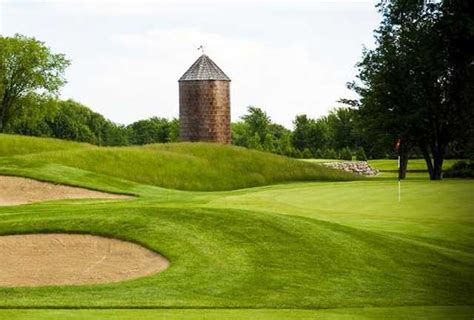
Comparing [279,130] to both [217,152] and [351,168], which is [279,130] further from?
[217,152]

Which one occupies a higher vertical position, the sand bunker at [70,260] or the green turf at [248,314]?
the sand bunker at [70,260]

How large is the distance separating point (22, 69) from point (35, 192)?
189ft

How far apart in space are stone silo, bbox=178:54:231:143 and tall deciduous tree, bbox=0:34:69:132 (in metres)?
25.0

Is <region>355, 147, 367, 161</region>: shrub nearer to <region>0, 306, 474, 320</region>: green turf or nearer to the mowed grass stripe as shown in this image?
the mowed grass stripe

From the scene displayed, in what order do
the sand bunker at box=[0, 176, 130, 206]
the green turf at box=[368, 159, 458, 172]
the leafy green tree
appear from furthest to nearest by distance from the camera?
1. the leafy green tree
2. the green turf at box=[368, 159, 458, 172]
3. the sand bunker at box=[0, 176, 130, 206]

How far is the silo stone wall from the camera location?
7194cm

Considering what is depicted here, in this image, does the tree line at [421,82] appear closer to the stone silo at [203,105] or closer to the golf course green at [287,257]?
the stone silo at [203,105]

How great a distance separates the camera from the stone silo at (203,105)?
7194cm

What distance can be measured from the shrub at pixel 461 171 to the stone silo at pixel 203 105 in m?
19.9

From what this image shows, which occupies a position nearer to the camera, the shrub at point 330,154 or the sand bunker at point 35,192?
the sand bunker at point 35,192

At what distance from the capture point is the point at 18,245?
20016 mm

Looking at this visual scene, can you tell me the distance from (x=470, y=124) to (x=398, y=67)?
6428 millimetres

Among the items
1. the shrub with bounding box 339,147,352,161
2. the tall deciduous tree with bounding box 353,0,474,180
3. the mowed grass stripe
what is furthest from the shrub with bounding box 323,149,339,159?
the mowed grass stripe

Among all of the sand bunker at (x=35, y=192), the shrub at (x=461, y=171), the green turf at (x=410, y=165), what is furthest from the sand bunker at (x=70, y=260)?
the green turf at (x=410, y=165)
